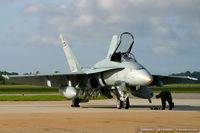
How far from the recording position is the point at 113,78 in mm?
22422

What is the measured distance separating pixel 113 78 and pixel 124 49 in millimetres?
1836

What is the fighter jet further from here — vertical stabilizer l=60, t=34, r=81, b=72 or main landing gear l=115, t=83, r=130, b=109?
vertical stabilizer l=60, t=34, r=81, b=72

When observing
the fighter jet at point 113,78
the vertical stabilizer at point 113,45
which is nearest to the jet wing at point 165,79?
the fighter jet at point 113,78

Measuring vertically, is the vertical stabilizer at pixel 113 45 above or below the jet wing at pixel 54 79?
above

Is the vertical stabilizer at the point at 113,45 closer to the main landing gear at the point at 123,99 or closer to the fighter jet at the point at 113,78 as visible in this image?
the fighter jet at the point at 113,78

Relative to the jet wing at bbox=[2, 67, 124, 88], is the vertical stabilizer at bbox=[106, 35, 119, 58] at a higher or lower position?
higher

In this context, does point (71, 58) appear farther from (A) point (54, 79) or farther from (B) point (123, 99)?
(B) point (123, 99)

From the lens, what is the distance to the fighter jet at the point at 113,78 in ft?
69.6

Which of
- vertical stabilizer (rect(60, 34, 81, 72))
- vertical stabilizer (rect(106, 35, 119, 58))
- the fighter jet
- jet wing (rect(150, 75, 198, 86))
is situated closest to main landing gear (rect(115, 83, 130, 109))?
the fighter jet

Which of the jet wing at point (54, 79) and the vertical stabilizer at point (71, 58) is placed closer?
the jet wing at point (54, 79)

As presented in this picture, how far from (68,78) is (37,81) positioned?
2.12 m

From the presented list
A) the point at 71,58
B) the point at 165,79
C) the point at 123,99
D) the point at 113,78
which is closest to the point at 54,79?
the point at 71,58

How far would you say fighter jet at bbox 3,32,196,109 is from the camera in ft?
69.6

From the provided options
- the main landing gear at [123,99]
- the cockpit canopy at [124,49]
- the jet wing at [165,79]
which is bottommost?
the main landing gear at [123,99]
